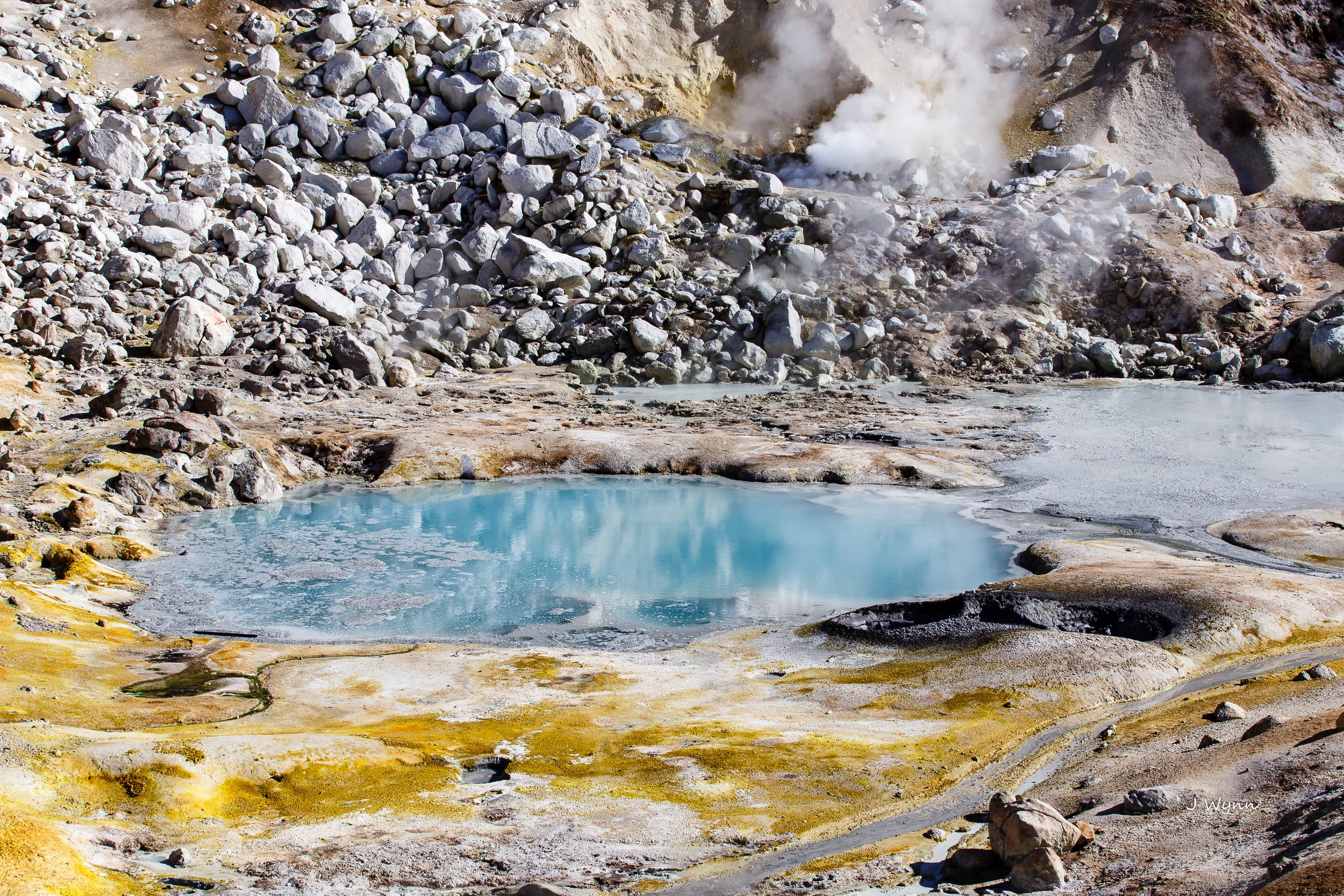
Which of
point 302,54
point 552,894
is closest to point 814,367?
point 302,54

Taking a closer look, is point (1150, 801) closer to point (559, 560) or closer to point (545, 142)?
point (559, 560)

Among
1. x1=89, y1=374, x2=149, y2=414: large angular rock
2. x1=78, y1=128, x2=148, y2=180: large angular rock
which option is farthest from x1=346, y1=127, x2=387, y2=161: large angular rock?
x1=89, y1=374, x2=149, y2=414: large angular rock

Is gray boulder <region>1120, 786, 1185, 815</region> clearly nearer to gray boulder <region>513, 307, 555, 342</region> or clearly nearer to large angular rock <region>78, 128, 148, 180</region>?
gray boulder <region>513, 307, 555, 342</region>

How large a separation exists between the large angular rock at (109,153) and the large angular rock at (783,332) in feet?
64.0

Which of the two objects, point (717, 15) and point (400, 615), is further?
point (717, 15)

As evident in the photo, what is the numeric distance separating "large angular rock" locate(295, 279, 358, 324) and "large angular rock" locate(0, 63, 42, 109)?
11.9 meters

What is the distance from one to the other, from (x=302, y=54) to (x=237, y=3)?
4141 millimetres

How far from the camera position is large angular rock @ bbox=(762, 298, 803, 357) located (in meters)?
32.0

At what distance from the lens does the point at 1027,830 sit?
6.48 m

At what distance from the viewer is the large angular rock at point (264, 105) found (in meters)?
37.7

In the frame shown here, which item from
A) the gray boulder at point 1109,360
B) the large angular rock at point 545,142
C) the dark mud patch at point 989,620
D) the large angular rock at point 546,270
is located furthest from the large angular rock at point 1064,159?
the dark mud patch at point 989,620

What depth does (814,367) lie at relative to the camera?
105 feet

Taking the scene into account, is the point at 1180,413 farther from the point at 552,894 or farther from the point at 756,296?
the point at 552,894

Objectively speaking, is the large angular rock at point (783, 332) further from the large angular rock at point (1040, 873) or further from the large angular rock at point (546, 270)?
the large angular rock at point (1040, 873)
